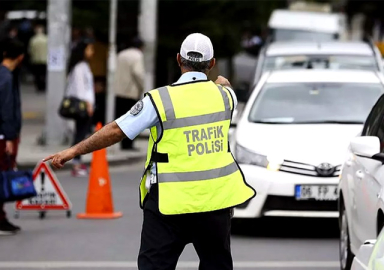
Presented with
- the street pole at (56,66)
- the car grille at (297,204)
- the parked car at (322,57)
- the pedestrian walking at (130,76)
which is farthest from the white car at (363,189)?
the street pole at (56,66)

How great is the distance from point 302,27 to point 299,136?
18.3 meters

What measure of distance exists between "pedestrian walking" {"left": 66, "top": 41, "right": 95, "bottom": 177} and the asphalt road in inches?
113

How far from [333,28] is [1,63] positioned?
61.7 ft

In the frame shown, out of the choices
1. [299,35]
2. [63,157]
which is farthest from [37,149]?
[63,157]

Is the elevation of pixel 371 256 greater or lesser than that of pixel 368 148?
lesser

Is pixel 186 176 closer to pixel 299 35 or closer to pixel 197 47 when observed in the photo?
pixel 197 47

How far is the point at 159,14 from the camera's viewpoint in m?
28.5

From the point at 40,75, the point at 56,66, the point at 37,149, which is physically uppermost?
the point at 56,66

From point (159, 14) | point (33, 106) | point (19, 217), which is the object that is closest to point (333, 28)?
point (159, 14)

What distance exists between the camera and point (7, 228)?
10.8m

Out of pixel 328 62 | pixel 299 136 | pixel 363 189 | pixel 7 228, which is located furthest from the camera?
pixel 328 62

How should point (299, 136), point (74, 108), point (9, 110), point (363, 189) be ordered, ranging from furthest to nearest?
1. point (74, 108)
2. point (299, 136)
3. point (9, 110)
4. point (363, 189)

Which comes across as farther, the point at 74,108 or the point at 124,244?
the point at 74,108

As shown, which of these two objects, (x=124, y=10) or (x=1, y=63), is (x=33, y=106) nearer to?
(x=124, y=10)
